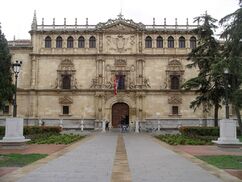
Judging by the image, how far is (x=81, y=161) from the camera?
51.4ft

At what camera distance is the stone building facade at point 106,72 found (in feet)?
168

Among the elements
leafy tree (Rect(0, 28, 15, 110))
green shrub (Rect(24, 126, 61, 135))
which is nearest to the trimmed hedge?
green shrub (Rect(24, 126, 61, 135))

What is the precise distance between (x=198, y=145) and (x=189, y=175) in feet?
43.5

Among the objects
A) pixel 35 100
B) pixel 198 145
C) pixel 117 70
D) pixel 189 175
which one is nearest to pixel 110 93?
pixel 117 70

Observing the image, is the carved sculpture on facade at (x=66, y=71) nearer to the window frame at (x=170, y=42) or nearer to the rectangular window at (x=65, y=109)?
the rectangular window at (x=65, y=109)

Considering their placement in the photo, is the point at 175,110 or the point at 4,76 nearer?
the point at 4,76

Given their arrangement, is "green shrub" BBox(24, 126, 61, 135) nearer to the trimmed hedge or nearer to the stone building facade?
the trimmed hedge

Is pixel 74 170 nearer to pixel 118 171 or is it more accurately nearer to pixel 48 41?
pixel 118 171

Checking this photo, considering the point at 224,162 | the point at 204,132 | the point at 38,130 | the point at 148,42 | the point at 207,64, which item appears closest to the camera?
the point at 224,162

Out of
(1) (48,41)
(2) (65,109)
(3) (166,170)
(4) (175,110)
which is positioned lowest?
(3) (166,170)

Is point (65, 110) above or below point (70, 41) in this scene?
below

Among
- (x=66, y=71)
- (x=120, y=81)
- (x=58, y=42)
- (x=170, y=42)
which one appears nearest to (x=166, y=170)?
(x=120, y=81)

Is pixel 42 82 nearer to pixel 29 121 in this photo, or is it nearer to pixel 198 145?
pixel 29 121

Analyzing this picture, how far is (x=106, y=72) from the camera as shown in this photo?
5206cm
